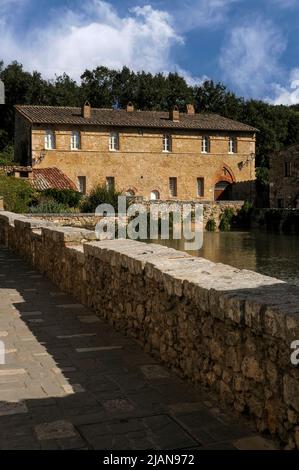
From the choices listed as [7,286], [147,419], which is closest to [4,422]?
[147,419]

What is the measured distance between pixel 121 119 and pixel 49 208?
14596 millimetres

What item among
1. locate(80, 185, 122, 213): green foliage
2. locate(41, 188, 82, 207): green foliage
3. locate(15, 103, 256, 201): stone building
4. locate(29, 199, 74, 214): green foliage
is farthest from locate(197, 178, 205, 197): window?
locate(29, 199, 74, 214): green foliage

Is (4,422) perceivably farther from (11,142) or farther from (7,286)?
(11,142)

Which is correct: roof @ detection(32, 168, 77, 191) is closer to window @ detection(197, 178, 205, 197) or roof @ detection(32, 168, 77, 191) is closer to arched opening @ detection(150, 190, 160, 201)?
arched opening @ detection(150, 190, 160, 201)

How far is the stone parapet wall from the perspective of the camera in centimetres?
361

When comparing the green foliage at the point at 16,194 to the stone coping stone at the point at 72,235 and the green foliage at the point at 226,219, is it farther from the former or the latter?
the stone coping stone at the point at 72,235

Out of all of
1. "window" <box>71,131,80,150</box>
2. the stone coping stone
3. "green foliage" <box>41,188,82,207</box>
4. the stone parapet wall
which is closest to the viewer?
the stone parapet wall

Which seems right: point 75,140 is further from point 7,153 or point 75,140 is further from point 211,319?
point 211,319

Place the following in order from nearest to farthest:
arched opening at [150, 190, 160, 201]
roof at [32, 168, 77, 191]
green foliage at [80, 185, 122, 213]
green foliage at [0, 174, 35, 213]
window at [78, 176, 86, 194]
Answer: green foliage at [0, 174, 35, 213]
green foliage at [80, 185, 122, 213]
roof at [32, 168, 77, 191]
window at [78, 176, 86, 194]
arched opening at [150, 190, 160, 201]

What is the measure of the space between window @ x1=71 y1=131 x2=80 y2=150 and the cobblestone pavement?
1373 inches

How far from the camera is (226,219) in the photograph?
129 ft

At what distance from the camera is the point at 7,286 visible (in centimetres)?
1045
